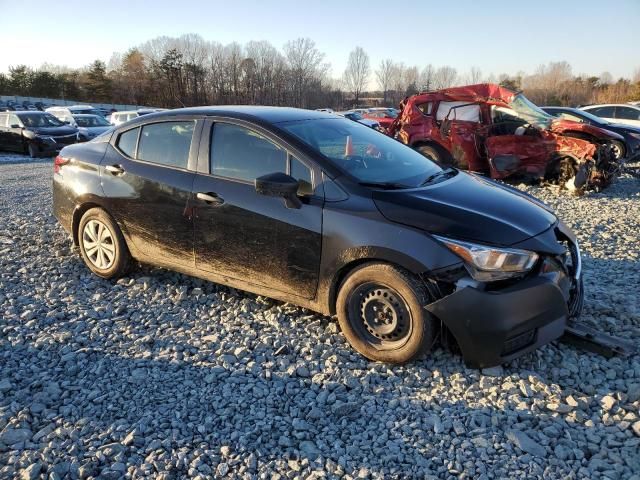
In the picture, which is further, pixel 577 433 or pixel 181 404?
pixel 181 404

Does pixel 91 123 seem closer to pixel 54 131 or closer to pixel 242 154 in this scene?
pixel 54 131

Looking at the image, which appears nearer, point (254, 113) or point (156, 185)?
point (254, 113)

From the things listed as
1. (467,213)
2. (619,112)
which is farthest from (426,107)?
(619,112)

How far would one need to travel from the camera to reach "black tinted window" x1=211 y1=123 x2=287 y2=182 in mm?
3717

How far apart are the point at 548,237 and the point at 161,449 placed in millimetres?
2731

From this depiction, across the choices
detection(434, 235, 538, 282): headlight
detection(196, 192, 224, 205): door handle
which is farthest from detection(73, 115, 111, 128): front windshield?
detection(434, 235, 538, 282): headlight

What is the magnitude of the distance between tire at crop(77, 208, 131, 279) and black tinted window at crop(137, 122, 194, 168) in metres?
0.76

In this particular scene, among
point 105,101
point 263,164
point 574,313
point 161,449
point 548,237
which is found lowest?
point 161,449

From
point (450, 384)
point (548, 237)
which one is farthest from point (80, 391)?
point (548, 237)

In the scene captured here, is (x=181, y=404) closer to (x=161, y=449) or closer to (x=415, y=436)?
(x=161, y=449)

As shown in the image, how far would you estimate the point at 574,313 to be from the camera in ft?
11.3

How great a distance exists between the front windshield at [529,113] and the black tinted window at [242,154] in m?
7.84

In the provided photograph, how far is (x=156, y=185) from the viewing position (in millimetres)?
4195

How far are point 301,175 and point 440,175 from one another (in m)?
1.25
